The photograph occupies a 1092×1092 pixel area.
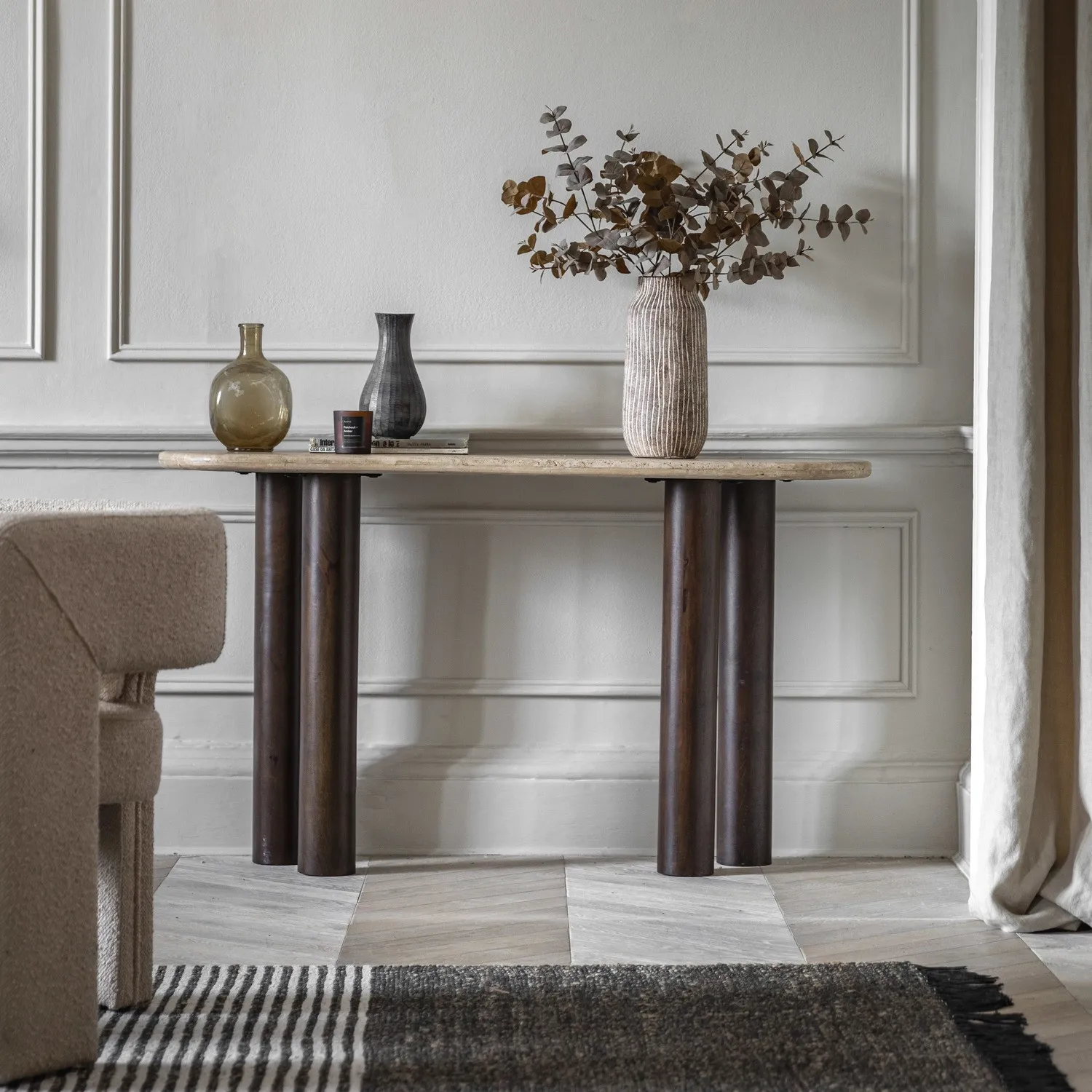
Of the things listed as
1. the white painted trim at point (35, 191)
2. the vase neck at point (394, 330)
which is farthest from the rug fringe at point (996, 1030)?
the white painted trim at point (35, 191)

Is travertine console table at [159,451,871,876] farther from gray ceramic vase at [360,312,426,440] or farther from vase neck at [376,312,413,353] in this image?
vase neck at [376,312,413,353]

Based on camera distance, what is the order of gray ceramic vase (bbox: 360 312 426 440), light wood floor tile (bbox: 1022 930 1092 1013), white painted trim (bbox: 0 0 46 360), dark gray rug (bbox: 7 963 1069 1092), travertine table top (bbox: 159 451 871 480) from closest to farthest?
dark gray rug (bbox: 7 963 1069 1092), light wood floor tile (bbox: 1022 930 1092 1013), travertine table top (bbox: 159 451 871 480), gray ceramic vase (bbox: 360 312 426 440), white painted trim (bbox: 0 0 46 360)

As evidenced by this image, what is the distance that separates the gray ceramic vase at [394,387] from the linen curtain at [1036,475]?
0.97 metres

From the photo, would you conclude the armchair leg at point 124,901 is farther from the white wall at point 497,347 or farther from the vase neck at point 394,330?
the vase neck at point 394,330

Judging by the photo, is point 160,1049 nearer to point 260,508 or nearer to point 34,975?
point 34,975

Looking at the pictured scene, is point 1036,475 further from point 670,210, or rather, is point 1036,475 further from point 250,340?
point 250,340

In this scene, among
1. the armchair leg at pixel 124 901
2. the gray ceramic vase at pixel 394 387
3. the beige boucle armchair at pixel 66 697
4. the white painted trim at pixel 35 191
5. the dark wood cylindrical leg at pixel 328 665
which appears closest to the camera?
the beige boucle armchair at pixel 66 697

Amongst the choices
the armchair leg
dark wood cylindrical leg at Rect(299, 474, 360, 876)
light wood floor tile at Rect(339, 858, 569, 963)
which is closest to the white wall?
light wood floor tile at Rect(339, 858, 569, 963)

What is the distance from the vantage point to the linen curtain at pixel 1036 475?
6.17ft

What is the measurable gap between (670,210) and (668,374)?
0.28 m

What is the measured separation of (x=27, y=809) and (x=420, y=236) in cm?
138

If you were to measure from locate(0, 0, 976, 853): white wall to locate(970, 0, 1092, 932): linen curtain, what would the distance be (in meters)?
0.37

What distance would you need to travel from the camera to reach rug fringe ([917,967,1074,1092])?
1.40m

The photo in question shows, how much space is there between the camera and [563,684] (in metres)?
2.38
